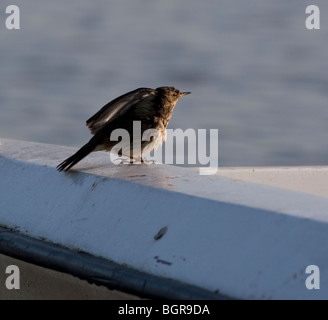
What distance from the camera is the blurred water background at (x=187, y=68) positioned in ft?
33.2

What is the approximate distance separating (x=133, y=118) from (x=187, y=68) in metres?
8.54

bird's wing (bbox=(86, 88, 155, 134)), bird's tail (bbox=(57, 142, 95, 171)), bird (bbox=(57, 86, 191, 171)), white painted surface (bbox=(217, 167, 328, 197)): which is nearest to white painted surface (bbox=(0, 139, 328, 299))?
bird's tail (bbox=(57, 142, 95, 171))

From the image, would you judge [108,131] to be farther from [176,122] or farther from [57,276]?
[176,122]

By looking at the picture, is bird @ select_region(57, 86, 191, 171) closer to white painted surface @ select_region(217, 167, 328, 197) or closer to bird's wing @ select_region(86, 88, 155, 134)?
bird's wing @ select_region(86, 88, 155, 134)

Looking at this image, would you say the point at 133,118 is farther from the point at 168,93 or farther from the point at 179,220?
the point at 179,220

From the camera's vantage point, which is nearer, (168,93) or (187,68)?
(168,93)

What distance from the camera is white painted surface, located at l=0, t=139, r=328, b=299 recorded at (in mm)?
2232

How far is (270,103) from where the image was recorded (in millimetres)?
11500

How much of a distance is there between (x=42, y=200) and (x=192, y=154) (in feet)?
17.9

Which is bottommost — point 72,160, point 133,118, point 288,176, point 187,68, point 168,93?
point 288,176

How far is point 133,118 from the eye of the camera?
409 centimetres

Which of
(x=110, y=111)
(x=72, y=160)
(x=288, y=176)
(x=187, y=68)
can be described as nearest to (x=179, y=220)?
(x=72, y=160)

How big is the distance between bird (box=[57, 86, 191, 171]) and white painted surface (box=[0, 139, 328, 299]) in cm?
36
